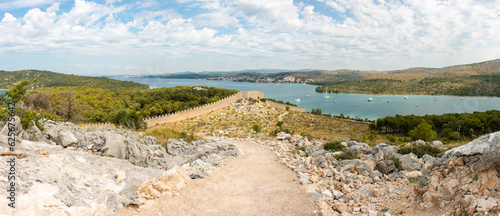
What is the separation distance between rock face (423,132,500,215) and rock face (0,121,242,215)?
6699mm

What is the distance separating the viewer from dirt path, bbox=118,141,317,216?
22.6 feet

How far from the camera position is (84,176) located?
6312 mm

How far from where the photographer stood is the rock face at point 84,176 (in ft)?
16.8

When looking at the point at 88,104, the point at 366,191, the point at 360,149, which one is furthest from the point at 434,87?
the point at 366,191

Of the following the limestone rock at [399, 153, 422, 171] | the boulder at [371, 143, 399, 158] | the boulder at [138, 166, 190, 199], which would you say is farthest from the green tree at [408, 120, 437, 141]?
the boulder at [138, 166, 190, 199]

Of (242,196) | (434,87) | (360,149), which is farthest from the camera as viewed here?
(434,87)

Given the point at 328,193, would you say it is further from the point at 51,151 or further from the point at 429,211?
the point at 51,151

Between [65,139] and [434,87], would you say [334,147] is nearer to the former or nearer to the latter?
[65,139]

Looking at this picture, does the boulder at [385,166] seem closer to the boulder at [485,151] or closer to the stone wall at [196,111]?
the boulder at [485,151]

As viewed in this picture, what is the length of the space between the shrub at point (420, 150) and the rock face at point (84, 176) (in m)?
8.00

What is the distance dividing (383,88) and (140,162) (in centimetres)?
13116

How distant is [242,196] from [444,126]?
2925 cm

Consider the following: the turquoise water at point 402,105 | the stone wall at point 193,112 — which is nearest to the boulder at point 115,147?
the stone wall at point 193,112

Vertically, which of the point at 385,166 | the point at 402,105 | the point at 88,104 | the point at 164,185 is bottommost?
the point at 402,105
